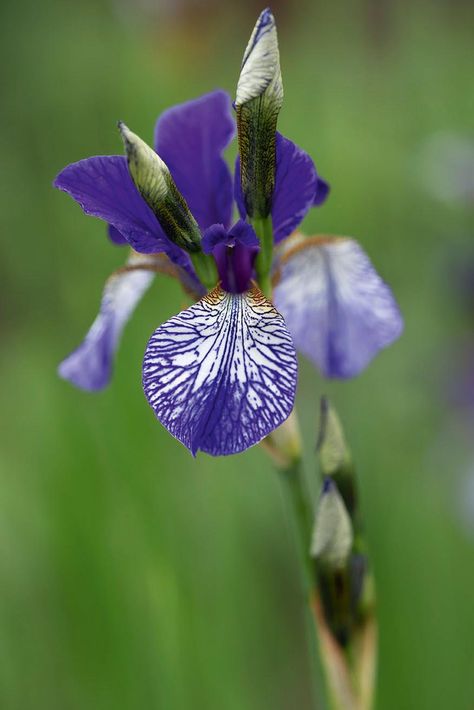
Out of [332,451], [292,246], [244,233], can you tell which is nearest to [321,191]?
[292,246]

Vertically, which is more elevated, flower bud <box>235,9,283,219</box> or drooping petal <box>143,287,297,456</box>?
flower bud <box>235,9,283,219</box>

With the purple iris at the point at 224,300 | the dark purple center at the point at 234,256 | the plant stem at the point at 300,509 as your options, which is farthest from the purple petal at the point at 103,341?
the plant stem at the point at 300,509

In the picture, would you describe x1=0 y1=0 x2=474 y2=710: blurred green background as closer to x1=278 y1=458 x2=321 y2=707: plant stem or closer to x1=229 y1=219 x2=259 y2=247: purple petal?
x1=278 y1=458 x2=321 y2=707: plant stem

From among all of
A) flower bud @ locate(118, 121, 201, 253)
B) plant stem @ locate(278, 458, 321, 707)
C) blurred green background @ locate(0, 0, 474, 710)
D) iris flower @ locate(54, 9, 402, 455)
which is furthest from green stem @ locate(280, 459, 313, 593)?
blurred green background @ locate(0, 0, 474, 710)

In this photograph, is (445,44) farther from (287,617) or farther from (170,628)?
(170,628)

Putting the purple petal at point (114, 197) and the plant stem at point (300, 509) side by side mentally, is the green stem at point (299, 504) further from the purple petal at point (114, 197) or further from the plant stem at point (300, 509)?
the purple petal at point (114, 197)

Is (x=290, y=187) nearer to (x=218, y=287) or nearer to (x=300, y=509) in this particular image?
(x=218, y=287)
